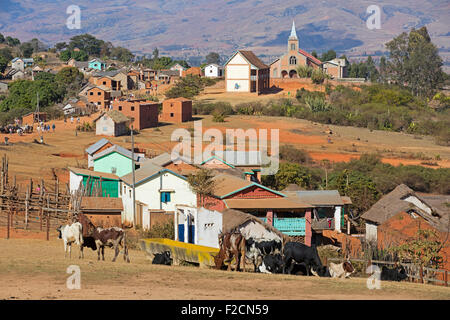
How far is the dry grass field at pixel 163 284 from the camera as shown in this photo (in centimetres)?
1622

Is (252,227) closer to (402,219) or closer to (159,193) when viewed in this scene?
(159,193)

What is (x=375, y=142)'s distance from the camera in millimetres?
66500

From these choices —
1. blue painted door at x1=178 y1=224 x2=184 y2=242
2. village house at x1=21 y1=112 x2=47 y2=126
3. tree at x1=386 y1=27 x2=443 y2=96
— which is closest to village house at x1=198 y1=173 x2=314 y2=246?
blue painted door at x1=178 y1=224 x2=184 y2=242

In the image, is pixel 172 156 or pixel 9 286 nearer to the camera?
pixel 9 286

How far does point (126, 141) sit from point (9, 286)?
41915mm

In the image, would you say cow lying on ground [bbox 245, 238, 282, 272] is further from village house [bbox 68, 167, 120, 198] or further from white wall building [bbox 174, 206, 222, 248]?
village house [bbox 68, 167, 120, 198]

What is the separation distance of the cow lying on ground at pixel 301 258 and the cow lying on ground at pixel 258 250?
0.78 m

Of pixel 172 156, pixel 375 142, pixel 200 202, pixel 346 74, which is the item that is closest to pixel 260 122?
pixel 375 142

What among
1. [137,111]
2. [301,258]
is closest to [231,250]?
[301,258]

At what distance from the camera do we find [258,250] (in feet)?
73.0

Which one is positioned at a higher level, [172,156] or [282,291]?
[172,156]

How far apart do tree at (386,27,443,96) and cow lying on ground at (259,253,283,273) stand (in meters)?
87.9

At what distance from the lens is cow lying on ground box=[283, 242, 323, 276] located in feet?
69.2
